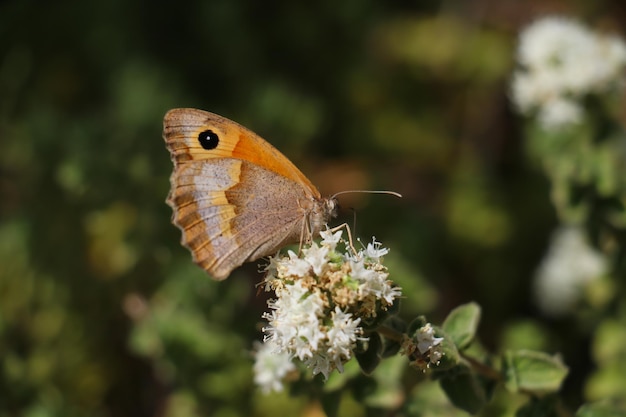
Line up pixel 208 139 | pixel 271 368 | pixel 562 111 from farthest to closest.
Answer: pixel 562 111 → pixel 271 368 → pixel 208 139

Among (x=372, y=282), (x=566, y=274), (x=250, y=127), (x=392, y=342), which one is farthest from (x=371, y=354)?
(x=250, y=127)

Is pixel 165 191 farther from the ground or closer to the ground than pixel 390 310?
→ farther from the ground

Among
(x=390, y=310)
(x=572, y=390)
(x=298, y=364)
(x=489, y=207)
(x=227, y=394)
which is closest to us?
(x=390, y=310)

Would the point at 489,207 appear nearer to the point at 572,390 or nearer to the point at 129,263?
the point at 572,390

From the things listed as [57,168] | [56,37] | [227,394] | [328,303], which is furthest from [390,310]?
[56,37]

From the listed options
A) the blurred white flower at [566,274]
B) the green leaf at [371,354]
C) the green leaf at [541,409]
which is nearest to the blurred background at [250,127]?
the blurred white flower at [566,274]

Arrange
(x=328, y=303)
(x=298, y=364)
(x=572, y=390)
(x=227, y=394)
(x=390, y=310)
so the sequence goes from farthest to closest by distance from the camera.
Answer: (x=572, y=390)
(x=227, y=394)
(x=298, y=364)
(x=390, y=310)
(x=328, y=303)

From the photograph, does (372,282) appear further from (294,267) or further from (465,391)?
(465,391)
